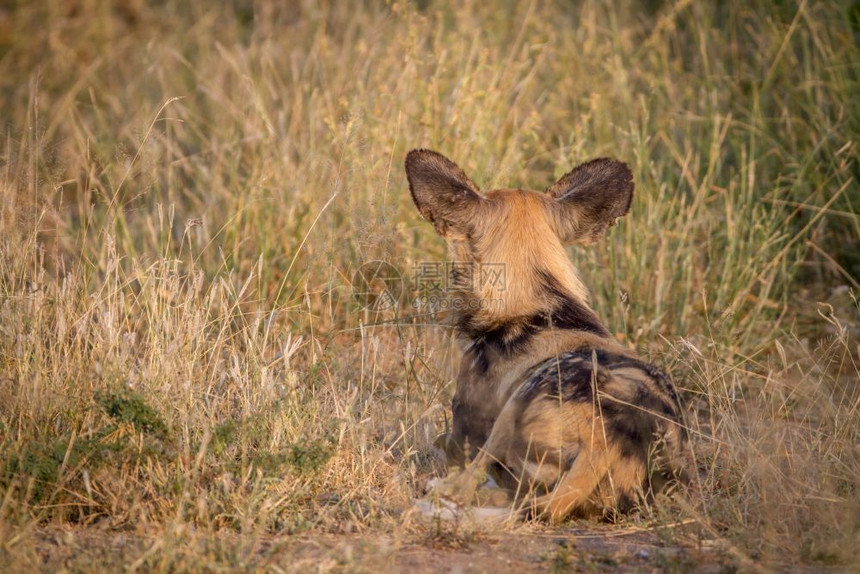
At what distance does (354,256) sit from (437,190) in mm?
1455

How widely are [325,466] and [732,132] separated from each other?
4461 millimetres

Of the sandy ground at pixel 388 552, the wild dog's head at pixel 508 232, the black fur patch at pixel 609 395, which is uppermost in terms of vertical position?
the wild dog's head at pixel 508 232

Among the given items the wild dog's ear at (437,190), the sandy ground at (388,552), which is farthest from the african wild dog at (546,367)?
the sandy ground at (388,552)

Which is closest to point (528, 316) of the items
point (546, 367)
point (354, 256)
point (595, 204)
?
point (546, 367)

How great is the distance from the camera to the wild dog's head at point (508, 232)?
4.05 meters

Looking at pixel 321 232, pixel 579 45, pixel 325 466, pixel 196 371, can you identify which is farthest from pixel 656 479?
pixel 579 45

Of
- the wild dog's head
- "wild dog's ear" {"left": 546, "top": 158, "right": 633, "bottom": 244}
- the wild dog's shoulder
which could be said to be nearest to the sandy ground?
the wild dog's shoulder

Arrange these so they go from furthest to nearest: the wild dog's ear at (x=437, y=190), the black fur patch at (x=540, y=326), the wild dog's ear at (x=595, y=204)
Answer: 1. the wild dog's ear at (x=595, y=204)
2. the wild dog's ear at (x=437, y=190)
3. the black fur patch at (x=540, y=326)

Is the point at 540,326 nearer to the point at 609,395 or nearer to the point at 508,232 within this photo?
the point at 508,232

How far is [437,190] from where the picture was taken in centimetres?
410

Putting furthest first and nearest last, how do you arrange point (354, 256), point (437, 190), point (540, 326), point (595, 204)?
point (354, 256) → point (595, 204) → point (437, 190) → point (540, 326)

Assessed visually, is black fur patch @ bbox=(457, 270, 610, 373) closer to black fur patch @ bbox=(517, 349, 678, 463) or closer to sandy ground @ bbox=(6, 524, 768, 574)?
black fur patch @ bbox=(517, 349, 678, 463)

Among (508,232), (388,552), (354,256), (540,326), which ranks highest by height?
(508,232)

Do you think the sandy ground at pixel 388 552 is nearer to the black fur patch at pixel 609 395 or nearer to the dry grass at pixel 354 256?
the dry grass at pixel 354 256
